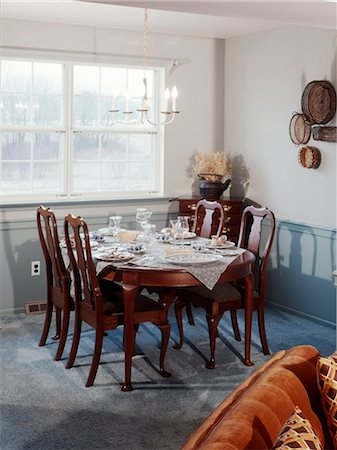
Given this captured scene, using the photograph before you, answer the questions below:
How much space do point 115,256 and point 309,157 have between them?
2.08 m

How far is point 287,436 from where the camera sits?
5.67 ft

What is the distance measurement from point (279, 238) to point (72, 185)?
1876 millimetres

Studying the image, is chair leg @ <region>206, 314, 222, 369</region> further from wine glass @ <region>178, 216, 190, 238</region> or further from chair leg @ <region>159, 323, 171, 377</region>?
wine glass @ <region>178, 216, 190, 238</region>

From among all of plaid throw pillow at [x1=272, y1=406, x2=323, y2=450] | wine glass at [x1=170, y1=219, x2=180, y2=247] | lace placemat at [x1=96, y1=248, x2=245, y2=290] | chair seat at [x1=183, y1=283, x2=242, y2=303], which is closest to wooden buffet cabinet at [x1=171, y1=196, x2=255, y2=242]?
wine glass at [x1=170, y1=219, x2=180, y2=247]

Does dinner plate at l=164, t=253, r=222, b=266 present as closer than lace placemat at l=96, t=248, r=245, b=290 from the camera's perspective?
No

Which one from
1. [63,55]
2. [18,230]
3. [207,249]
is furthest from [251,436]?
[63,55]

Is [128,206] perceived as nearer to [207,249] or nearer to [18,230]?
[18,230]

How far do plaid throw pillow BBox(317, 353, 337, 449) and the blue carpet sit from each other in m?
1.38

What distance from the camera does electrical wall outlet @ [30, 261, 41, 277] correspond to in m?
5.85

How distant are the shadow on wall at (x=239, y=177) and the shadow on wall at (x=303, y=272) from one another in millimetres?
665

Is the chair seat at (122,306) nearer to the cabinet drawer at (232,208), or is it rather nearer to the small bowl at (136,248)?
the small bowl at (136,248)

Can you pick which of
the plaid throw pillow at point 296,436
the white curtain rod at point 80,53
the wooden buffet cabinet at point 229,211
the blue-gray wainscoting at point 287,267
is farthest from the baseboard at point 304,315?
the plaid throw pillow at point 296,436

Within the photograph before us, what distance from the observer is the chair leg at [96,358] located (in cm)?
409

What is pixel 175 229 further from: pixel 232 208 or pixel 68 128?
pixel 68 128
